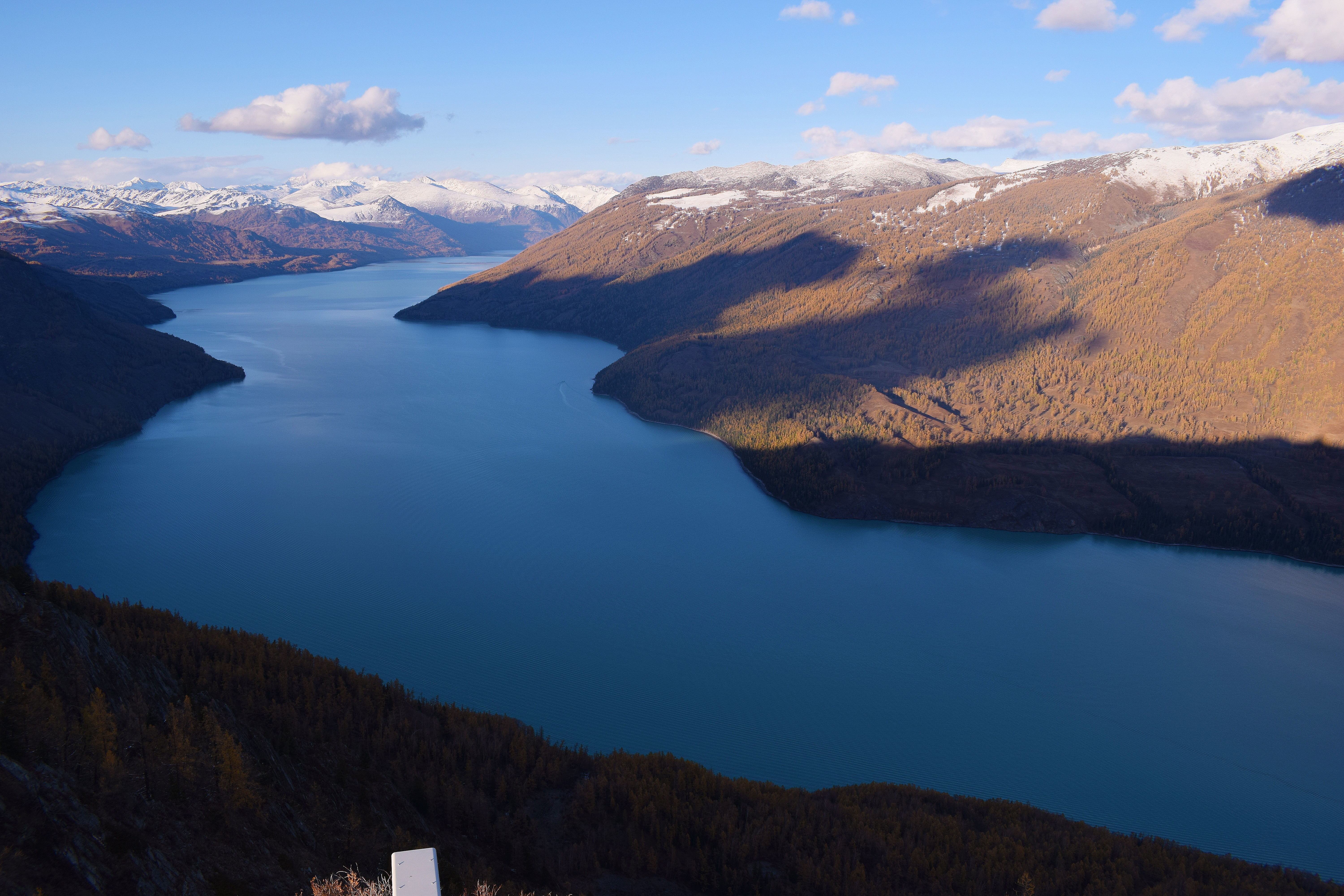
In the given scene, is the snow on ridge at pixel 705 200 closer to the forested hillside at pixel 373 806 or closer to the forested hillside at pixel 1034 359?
the forested hillside at pixel 1034 359

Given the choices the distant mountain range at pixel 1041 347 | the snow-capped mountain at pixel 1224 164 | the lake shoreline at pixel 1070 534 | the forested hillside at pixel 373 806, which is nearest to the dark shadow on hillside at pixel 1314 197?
the distant mountain range at pixel 1041 347

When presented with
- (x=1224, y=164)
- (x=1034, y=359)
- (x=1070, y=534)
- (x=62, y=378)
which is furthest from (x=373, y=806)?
(x=1224, y=164)

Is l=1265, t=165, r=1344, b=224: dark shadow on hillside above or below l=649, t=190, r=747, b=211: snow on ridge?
below

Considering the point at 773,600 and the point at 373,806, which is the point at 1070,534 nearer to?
the point at 773,600

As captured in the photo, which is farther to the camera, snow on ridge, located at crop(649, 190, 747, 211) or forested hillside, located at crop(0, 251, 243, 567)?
snow on ridge, located at crop(649, 190, 747, 211)

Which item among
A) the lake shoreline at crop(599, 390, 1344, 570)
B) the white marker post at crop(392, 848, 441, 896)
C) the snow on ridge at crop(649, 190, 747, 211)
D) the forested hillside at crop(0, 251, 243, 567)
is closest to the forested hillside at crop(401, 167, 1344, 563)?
the lake shoreline at crop(599, 390, 1344, 570)

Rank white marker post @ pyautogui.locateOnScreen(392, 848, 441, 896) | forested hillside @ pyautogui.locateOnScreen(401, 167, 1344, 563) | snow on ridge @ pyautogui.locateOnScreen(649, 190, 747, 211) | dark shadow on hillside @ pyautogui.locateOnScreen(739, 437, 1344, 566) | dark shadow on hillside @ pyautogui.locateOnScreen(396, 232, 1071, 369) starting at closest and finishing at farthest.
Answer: white marker post @ pyautogui.locateOnScreen(392, 848, 441, 896)
dark shadow on hillside @ pyautogui.locateOnScreen(739, 437, 1344, 566)
forested hillside @ pyautogui.locateOnScreen(401, 167, 1344, 563)
dark shadow on hillside @ pyautogui.locateOnScreen(396, 232, 1071, 369)
snow on ridge @ pyautogui.locateOnScreen(649, 190, 747, 211)

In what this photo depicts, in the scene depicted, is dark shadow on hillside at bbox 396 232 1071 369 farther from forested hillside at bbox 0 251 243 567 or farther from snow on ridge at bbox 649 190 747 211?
forested hillside at bbox 0 251 243 567
